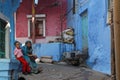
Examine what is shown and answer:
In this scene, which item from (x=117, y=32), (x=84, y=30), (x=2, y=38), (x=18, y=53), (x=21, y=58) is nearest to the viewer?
(x=117, y=32)

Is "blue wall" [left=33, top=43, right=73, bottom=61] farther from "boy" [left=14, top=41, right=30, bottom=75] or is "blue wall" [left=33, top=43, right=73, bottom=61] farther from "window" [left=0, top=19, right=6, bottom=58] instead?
"window" [left=0, top=19, right=6, bottom=58]

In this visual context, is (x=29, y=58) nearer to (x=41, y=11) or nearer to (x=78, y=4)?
(x=78, y=4)

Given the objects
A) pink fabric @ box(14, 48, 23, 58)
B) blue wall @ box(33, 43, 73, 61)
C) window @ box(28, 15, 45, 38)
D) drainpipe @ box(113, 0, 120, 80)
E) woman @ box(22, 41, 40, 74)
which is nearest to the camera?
drainpipe @ box(113, 0, 120, 80)

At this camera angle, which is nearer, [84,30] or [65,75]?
[65,75]

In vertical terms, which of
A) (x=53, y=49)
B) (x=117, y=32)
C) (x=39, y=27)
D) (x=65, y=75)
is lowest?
(x=65, y=75)

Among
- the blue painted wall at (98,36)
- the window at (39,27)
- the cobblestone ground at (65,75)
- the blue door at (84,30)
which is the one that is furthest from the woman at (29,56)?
the window at (39,27)

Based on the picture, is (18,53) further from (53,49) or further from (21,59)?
(53,49)

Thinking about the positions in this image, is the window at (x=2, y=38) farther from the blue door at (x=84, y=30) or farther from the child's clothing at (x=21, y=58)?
the blue door at (x=84, y=30)

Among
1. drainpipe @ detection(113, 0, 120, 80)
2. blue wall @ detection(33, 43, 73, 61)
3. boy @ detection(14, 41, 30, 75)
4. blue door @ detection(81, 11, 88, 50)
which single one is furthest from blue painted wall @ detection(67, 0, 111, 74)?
drainpipe @ detection(113, 0, 120, 80)

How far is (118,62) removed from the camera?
6.21 feet

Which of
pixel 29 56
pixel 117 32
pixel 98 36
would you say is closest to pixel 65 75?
pixel 29 56

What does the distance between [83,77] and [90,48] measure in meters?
3.06

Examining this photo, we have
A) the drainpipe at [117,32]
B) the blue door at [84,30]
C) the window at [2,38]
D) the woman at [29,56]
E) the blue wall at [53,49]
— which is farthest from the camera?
the blue wall at [53,49]

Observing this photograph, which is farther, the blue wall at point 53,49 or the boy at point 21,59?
the blue wall at point 53,49
